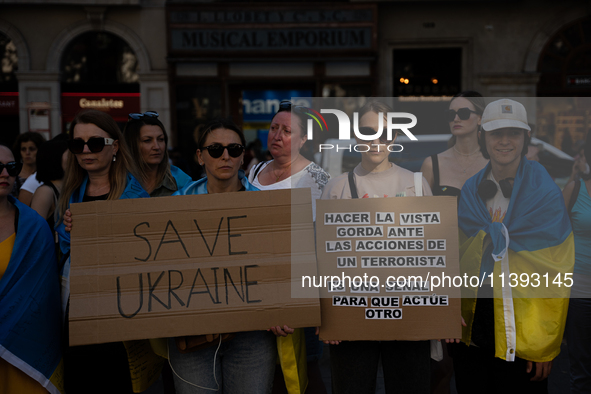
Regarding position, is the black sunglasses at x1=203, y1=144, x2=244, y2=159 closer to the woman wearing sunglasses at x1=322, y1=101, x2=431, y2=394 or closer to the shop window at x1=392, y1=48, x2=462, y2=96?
the woman wearing sunglasses at x1=322, y1=101, x2=431, y2=394

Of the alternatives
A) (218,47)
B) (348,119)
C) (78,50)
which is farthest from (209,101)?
(348,119)

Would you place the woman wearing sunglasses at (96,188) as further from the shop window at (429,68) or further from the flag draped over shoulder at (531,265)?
the shop window at (429,68)

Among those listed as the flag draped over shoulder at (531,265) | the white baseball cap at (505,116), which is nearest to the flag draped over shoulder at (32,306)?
the flag draped over shoulder at (531,265)

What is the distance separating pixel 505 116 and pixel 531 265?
745 mm

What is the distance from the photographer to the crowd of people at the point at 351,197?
2.34 m

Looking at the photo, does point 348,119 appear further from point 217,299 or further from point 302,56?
point 302,56

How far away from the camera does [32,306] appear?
238 cm

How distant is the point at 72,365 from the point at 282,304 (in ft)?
3.96

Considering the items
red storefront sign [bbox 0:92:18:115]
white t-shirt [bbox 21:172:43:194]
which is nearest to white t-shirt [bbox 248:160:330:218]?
white t-shirt [bbox 21:172:43:194]

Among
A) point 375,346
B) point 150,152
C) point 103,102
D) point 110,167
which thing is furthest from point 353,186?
point 103,102

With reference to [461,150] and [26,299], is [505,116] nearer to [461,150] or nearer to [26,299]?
[461,150]

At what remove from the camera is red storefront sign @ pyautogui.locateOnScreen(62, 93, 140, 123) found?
1167 centimetres

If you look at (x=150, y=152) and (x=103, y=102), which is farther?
(x=103, y=102)

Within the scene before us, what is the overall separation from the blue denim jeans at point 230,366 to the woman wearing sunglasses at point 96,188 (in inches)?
14.7
